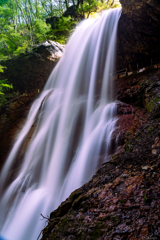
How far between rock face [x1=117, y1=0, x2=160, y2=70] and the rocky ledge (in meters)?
7.80

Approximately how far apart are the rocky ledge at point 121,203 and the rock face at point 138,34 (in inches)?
307

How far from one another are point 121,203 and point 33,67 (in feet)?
45.8

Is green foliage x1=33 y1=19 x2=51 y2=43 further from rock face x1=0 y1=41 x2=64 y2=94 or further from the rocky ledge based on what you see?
the rocky ledge

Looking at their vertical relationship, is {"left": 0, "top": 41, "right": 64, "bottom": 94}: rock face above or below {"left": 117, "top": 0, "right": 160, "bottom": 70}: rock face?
above

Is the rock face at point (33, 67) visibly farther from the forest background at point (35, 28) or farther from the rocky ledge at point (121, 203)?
the rocky ledge at point (121, 203)

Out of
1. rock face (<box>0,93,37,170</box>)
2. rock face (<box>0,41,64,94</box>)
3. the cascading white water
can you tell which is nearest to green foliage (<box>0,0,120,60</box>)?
rock face (<box>0,41,64,94</box>)

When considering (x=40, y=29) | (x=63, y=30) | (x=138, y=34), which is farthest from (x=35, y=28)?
(x=138, y=34)

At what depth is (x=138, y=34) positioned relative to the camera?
984 cm

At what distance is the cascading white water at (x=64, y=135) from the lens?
203 inches

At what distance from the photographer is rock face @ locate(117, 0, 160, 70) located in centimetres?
836

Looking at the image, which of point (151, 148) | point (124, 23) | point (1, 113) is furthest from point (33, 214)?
point (124, 23)

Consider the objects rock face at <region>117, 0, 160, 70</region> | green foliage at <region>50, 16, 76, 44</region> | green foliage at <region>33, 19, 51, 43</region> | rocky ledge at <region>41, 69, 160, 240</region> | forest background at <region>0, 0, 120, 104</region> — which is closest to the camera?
rocky ledge at <region>41, 69, 160, 240</region>

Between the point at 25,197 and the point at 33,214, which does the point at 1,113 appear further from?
the point at 33,214

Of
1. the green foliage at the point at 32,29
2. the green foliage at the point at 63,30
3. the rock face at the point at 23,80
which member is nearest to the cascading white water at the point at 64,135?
the rock face at the point at 23,80
